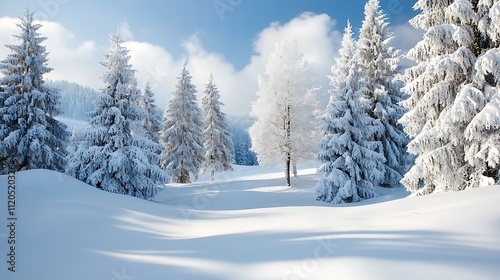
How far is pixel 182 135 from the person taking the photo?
28734mm

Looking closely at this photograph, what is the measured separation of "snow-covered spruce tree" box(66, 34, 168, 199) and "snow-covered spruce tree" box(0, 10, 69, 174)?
3.00 metres

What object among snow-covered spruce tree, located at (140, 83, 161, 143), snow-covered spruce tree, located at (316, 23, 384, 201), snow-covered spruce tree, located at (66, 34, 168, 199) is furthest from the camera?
snow-covered spruce tree, located at (140, 83, 161, 143)

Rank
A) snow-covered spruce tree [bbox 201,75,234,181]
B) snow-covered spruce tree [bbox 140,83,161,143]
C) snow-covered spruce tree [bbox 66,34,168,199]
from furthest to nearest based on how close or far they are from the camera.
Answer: snow-covered spruce tree [bbox 201,75,234,181], snow-covered spruce tree [bbox 140,83,161,143], snow-covered spruce tree [bbox 66,34,168,199]

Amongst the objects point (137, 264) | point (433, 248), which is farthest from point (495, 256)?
point (137, 264)

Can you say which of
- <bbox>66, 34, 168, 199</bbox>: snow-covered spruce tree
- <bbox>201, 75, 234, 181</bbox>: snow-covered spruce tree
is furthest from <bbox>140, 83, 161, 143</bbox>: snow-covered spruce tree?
<bbox>66, 34, 168, 199</bbox>: snow-covered spruce tree

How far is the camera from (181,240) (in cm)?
652

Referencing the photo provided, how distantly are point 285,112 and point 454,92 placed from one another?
1206 cm

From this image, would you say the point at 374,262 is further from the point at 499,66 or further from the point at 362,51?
the point at 362,51

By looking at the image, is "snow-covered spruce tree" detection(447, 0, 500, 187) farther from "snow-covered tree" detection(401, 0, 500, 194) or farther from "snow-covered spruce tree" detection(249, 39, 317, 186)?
"snow-covered spruce tree" detection(249, 39, 317, 186)

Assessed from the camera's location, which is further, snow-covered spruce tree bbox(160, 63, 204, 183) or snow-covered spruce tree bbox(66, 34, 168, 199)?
snow-covered spruce tree bbox(160, 63, 204, 183)

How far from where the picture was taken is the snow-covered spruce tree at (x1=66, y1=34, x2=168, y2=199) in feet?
54.0

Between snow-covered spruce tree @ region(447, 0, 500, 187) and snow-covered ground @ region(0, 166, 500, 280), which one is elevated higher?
snow-covered spruce tree @ region(447, 0, 500, 187)

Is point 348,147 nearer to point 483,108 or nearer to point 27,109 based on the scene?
point 483,108

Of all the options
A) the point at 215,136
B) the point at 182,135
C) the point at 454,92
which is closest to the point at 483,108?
the point at 454,92
